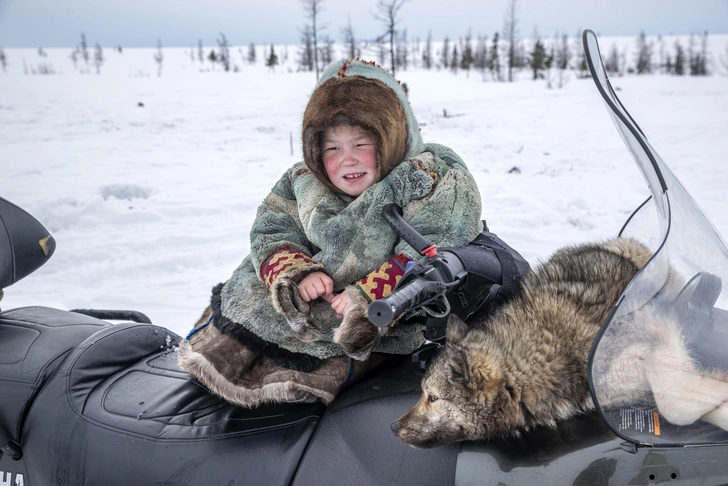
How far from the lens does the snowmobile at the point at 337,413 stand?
104cm

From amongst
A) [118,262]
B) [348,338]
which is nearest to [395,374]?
[348,338]

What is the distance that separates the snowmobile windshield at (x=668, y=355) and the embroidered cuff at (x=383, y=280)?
29.0 inches

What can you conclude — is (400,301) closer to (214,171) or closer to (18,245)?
(18,245)

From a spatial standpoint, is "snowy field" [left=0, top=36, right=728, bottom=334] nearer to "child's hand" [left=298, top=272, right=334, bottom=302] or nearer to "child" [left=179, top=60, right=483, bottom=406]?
"child" [left=179, top=60, right=483, bottom=406]

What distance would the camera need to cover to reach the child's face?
79.7 inches

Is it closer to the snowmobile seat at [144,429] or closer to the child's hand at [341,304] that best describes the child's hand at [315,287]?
the child's hand at [341,304]

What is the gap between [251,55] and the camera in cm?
4531

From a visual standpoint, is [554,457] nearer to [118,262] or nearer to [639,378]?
[639,378]

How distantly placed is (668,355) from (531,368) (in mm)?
279

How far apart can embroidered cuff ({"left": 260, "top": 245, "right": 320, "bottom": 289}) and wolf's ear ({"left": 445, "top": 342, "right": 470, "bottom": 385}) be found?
745 mm

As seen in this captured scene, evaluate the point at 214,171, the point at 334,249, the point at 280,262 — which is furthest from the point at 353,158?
the point at 214,171

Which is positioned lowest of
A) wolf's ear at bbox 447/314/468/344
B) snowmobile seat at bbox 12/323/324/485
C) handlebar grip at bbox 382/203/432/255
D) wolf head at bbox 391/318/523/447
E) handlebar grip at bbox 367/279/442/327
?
snowmobile seat at bbox 12/323/324/485

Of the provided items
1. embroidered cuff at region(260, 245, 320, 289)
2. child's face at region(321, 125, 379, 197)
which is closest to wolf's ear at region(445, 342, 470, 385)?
embroidered cuff at region(260, 245, 320, 289)

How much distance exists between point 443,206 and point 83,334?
1.48 m
